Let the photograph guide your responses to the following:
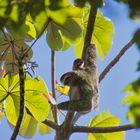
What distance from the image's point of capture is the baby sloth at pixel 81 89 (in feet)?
8.46

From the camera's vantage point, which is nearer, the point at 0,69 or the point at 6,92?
the point at 6,92

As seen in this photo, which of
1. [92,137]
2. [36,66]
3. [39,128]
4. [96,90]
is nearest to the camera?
[36,66]

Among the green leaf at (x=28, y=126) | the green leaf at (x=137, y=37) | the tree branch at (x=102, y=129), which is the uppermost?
the green leaf at (x=28, y=126)

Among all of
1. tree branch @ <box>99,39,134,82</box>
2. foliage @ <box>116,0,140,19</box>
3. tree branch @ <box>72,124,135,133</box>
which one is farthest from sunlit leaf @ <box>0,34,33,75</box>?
foliage @ <box>116,0,140,19</box>

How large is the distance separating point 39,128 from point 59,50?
0.90 metres

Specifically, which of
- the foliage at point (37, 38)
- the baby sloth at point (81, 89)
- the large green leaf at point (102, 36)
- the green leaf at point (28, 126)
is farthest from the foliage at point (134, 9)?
the green leaf at point (28, 126)

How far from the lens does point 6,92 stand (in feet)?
8.88

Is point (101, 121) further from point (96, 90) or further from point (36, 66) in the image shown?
point (36, 66)

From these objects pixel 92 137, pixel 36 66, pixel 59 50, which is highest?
pixel 59 50

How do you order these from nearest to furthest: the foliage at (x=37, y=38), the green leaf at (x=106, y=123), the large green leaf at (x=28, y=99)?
the foliage at (x=37, y=38) → the large green leaf at (x=28, y=99) → the green leaf at (x=106, y=123)

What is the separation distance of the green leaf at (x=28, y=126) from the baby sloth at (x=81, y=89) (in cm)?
65

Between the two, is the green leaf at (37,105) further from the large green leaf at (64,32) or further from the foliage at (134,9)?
the foliage at (134,9)

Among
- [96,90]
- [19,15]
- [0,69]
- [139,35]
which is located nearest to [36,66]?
[96,90]

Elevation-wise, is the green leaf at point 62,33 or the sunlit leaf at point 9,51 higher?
the sunlit leaf at point 9,51
